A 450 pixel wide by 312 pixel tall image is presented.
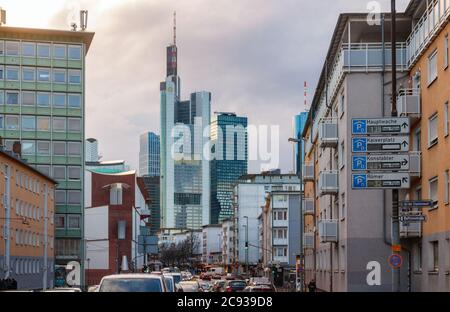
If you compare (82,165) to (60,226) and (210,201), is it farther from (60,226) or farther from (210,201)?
(210,201)

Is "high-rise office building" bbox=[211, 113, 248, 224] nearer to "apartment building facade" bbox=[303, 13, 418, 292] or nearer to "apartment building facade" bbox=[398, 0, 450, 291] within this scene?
"apartment building facade" bbox=[303, 13, 418, 292]

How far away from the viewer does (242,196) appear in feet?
536

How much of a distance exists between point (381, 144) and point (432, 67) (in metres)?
11.1

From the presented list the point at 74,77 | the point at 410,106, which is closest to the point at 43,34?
the point at 74,77

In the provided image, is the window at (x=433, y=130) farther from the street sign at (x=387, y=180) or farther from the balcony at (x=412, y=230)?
the street sign at (x=387, y=180)

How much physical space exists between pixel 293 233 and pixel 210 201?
219 feet

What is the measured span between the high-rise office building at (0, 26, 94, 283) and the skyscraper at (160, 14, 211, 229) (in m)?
12.2

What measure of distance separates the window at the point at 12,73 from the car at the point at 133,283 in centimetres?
8390

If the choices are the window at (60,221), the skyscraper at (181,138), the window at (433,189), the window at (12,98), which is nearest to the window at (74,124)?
→ the window at (12,98)

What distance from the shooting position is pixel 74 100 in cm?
9844

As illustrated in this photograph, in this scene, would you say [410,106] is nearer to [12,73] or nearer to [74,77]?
[74,77]

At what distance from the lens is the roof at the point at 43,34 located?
9794 centimetres

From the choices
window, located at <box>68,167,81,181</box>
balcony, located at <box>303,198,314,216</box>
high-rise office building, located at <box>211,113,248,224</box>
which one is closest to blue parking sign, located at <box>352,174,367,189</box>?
high-rise office building, located at <box>211,113,248,224</box>
